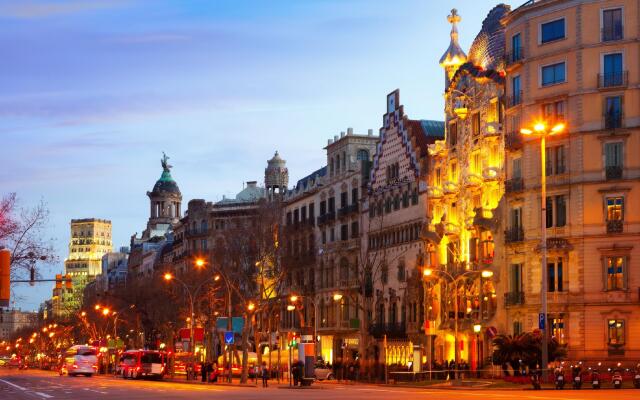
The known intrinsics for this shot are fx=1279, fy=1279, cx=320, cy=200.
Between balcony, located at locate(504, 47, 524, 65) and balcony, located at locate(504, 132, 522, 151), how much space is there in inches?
180

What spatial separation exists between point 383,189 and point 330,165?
1558cm

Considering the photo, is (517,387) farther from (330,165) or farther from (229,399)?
(330,165)

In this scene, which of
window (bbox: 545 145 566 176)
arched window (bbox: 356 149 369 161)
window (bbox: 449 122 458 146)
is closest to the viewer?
window (bbox: 545 145 566 176)

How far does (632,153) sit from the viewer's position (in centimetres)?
7531

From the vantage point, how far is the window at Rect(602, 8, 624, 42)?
75.6 metres

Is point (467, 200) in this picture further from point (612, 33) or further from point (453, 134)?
point (612, 33)

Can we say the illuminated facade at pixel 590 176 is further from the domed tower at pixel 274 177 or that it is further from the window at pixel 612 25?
the domed tower at pixel 274 177

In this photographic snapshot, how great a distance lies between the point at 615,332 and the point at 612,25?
18120 mm

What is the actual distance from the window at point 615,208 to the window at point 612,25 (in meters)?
9.45

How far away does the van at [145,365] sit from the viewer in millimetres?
101812

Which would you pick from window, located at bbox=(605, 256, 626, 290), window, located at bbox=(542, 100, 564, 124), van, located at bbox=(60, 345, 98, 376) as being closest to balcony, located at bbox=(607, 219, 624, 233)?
window, located at bbox=(605, 256, 626, 290)

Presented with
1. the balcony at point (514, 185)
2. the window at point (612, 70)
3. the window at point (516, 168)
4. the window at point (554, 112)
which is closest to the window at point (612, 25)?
the window at point (612, 70)

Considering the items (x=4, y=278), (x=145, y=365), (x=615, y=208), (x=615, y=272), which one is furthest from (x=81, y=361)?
(x=4, y=278)

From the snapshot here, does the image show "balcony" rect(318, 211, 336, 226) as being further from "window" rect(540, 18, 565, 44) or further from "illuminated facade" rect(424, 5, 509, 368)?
"window" rect(540, 18, 565, 44)
